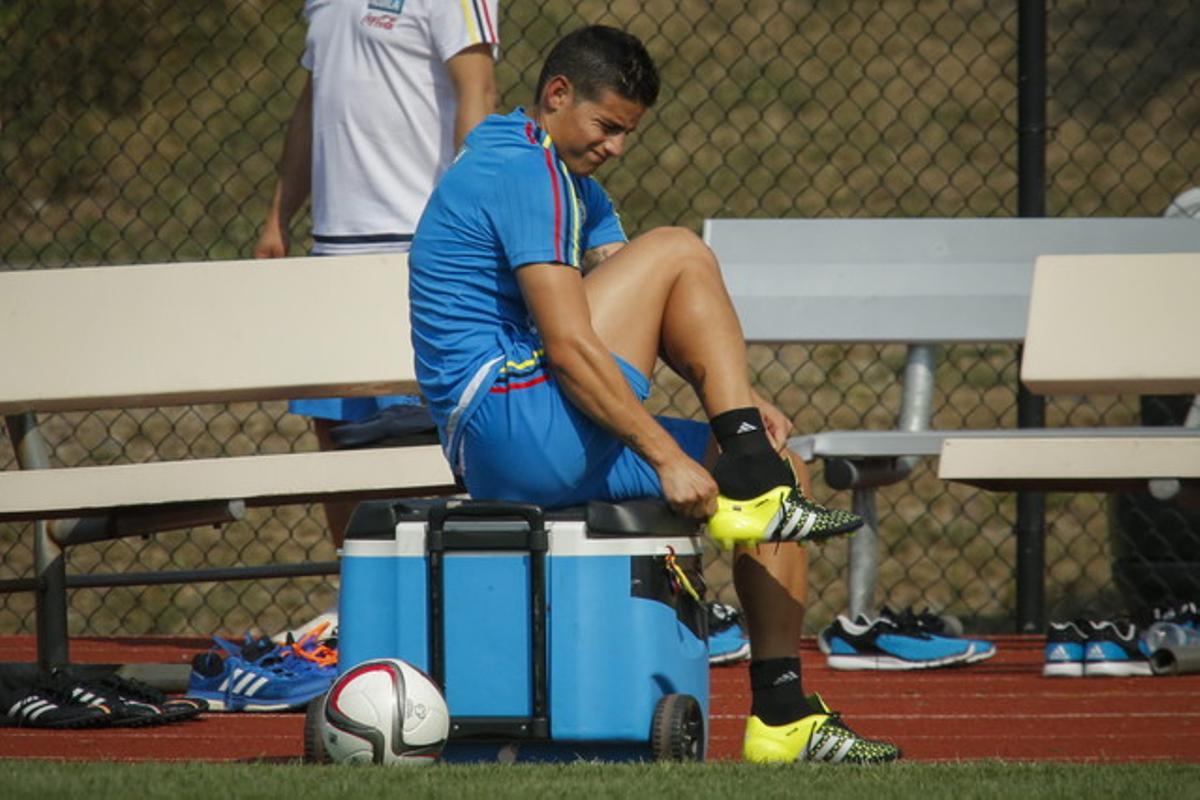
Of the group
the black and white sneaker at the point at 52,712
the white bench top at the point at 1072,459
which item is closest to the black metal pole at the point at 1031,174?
the white bench top at the point at 1072,459

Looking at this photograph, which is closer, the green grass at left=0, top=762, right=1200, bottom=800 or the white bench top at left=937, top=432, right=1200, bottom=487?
the green grass at left=0, top=762, right=1200, bottom=800

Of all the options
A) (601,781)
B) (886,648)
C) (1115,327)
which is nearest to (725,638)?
(886,648)

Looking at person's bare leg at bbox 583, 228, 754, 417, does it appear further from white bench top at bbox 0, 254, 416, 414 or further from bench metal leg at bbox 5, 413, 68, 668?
bench metal leg at bbox 5, 413, 68, 668

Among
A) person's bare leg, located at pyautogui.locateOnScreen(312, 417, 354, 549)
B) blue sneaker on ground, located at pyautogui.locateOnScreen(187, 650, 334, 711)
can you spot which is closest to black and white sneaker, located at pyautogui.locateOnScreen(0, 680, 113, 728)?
blue sneaker on ground, located at pyautogui.locateOnScreen(187, 650, 334, 711)

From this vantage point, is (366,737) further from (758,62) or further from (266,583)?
(758,62)

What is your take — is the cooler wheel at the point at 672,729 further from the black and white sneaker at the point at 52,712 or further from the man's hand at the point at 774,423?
the black and white sneaker at the point at 52,712

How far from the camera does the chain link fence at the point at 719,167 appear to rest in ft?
30.8

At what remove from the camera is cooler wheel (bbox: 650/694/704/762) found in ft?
11.0

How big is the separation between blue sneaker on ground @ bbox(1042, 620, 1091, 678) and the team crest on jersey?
236cm

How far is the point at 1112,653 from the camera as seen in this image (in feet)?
17.2

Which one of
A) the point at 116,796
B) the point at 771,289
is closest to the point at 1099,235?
the point at 771,289

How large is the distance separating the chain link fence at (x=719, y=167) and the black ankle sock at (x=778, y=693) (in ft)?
15.5

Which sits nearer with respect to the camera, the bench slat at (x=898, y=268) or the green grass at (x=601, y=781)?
the green grass at (x=601, y=781)

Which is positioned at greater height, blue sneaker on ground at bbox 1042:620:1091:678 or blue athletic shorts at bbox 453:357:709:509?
blue athletic shorts at bbox 453:357:709:509
